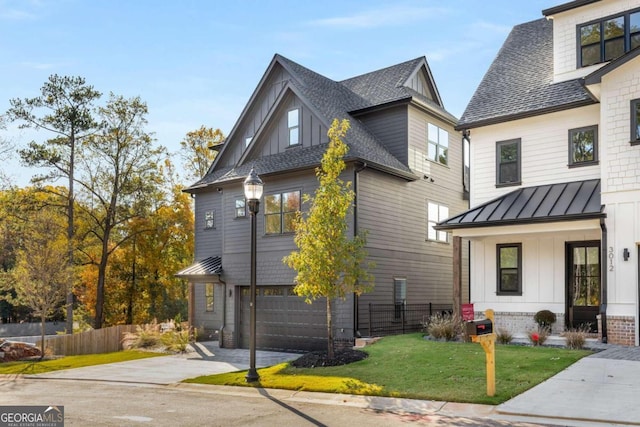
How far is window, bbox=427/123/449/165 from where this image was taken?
79.5 feet

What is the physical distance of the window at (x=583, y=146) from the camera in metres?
17.8

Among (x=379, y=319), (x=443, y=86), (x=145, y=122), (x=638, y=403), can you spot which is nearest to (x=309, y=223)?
(x=379, y=319)

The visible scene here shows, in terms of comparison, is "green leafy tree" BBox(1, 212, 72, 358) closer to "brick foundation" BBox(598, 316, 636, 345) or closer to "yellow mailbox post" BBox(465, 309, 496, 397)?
"yellow mailbox post" BBox(465, 309, 496, 397)

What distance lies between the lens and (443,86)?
27047 mm

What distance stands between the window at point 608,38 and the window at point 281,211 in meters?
10.4

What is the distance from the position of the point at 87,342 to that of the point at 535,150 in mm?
18991

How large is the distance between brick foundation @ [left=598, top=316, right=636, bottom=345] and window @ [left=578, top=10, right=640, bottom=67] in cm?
777

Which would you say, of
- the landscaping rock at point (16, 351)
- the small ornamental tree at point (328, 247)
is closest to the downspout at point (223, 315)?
the landscaping rock at point (16, 351)

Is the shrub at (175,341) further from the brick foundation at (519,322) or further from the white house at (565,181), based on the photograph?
the brick foundation at (519,322)

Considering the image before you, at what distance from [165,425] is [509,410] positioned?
545 cm

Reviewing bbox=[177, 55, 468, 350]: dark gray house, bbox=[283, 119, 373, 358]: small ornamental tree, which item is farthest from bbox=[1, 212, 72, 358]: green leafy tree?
bbox=[283, 119, 373, 358]: small ornamental tree

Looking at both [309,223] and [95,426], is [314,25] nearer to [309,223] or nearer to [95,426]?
[309,223]

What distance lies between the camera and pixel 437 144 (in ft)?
81.2

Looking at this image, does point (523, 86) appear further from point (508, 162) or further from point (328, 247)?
point (328, 247)
